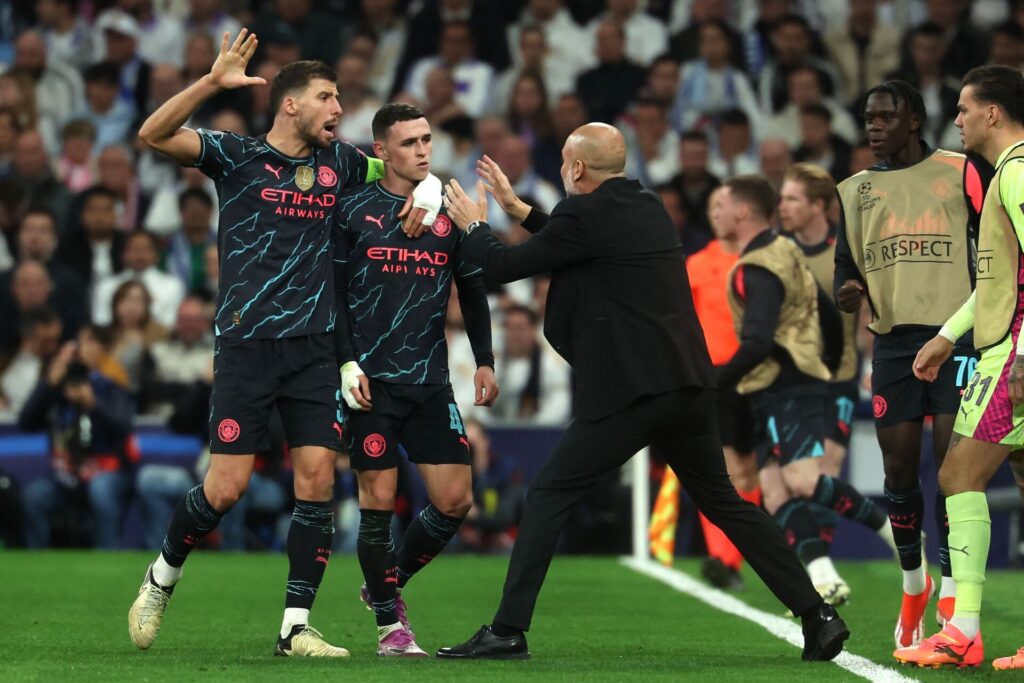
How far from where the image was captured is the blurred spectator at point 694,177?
1528cm

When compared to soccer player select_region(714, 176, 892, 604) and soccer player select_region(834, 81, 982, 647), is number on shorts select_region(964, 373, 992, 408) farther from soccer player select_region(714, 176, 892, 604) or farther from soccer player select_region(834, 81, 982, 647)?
soccer player select_region(714, 176, 892, 604)

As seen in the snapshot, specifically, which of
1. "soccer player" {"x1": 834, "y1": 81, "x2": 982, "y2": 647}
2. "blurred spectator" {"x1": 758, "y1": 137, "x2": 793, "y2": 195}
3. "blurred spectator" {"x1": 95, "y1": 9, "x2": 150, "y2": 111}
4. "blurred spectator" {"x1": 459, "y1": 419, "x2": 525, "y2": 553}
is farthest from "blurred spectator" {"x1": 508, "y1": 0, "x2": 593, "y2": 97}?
"soccer player" {"x1": 834, "y1": 81, "x2": 982, "y2": 647}

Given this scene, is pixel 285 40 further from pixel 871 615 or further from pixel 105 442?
pixel 871 615

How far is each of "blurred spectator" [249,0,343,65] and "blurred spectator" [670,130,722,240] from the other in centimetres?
431

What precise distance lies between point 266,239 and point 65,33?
483 inches

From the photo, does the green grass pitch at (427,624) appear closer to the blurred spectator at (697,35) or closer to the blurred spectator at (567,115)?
the blurred spectator at (567,115)

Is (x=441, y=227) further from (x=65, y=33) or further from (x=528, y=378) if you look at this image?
(x=65, y=33)

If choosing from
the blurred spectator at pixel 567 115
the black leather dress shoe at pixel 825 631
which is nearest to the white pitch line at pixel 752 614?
the black leather dress shoe at pixel 825 631

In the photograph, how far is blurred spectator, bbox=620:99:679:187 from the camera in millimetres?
16375

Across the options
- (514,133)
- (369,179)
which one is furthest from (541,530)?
(514,133)

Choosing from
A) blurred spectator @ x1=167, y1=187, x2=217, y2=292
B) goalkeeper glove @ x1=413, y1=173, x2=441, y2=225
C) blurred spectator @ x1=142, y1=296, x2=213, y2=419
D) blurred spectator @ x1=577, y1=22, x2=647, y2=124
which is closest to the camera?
goalkeeper glove @ x1=413, y1=173, x2=441, y2=225

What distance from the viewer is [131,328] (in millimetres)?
14469

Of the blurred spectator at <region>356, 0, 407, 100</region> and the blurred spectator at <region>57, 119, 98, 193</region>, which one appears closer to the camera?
the blurred spectator at <region>57, 119, 98, 193</region>

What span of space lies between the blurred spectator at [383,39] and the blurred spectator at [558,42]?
1.20 m
